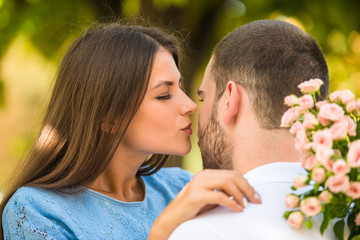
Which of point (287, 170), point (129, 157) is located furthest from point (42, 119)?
point (287, 170)

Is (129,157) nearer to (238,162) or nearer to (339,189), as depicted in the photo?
(238,162)

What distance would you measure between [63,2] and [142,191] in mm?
2345

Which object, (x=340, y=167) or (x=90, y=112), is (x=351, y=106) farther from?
(x=90, y=112)

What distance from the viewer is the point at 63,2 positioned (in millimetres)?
5047

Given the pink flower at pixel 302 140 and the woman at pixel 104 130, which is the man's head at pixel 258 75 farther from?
the pink flower at pixel 302 140

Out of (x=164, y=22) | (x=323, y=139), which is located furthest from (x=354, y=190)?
(x=164, y=22)

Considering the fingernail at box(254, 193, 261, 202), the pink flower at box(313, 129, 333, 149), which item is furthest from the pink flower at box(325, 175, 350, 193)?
the fingernail at box(254, 193, 261, 202)

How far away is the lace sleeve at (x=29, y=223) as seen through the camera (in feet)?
8.36

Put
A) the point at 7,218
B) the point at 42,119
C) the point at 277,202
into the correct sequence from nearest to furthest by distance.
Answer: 1. the point at 277,202
2. the point at 7,218
3. the point at 42,119

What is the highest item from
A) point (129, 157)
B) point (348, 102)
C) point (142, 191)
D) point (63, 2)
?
point (63, 2)

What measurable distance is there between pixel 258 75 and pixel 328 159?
81 cm

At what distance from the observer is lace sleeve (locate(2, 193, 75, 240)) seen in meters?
2.55

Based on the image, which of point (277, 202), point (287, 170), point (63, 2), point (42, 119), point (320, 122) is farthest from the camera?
point (63, 2)

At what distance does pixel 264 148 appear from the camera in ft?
7.39
